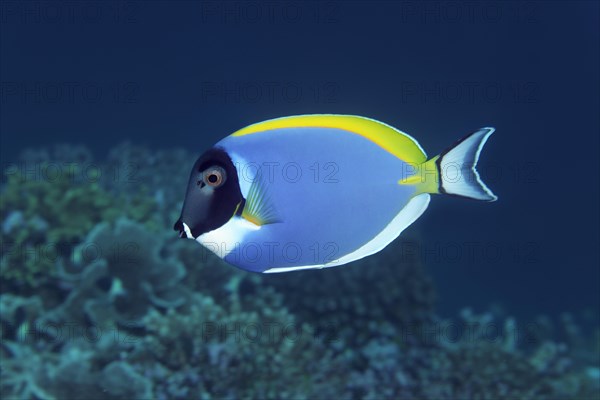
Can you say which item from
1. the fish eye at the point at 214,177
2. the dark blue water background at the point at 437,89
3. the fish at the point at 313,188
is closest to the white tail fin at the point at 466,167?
the fish at the point at 313,188

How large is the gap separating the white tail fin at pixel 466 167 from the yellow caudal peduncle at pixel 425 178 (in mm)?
47

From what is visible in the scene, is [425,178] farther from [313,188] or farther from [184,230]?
[184,230]

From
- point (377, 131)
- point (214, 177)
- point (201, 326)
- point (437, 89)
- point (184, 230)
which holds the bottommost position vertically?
point (201, 326)

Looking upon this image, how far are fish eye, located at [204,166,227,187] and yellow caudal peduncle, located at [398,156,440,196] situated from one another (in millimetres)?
478

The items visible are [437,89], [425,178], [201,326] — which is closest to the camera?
[425,178]

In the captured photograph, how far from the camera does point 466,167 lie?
52.3 inches

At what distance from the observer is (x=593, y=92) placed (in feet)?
48.7

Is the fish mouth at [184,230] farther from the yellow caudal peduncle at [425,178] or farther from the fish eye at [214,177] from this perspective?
the yellow caudal peduncle at [425,178]

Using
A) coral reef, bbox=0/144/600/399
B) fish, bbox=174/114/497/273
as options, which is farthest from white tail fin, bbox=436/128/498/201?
coral reef, bbox=0/144/600/399

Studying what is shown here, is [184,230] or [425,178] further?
[425,178]

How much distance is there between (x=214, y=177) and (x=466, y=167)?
2.06 ft

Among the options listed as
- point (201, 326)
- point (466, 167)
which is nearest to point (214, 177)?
point (466, 167)

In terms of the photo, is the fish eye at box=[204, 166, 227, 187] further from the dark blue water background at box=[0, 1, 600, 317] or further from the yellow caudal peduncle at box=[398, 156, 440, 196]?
the dark blue water background at box=[0, 1, 600, 317]

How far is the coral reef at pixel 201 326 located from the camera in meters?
4.18
